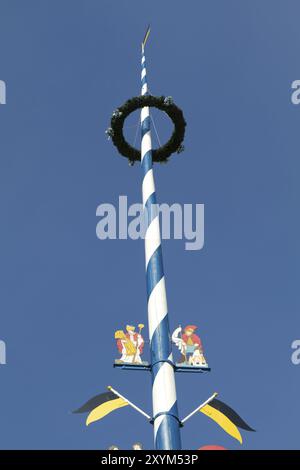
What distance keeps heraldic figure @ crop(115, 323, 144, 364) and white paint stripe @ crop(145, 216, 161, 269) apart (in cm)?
99

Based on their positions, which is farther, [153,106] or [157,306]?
[153,106]

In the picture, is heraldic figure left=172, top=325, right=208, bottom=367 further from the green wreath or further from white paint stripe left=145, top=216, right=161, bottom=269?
the green wreath

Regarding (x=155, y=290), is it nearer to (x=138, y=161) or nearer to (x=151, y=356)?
(x=151, y=356)

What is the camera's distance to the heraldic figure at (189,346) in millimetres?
7469

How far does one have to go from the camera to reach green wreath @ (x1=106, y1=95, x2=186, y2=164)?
35.8ft

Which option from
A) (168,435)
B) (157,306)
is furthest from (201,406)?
(157,306)

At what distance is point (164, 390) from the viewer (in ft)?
21.0

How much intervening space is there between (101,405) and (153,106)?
6.13 m

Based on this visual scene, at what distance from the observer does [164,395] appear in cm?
636

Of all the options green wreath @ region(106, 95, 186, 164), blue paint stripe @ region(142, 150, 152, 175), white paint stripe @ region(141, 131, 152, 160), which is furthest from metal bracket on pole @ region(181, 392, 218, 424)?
green wreath @ region(106, 95, 186, 164)

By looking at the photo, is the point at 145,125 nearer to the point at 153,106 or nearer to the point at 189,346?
the point at 153,106
